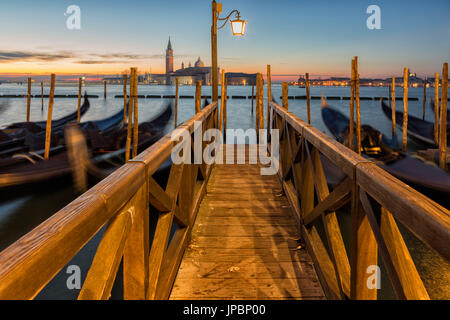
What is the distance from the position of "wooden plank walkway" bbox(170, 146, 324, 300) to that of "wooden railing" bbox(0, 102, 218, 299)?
0.96ft

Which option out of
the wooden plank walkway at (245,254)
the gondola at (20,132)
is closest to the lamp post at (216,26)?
the wooden plank walkway at (245,254)

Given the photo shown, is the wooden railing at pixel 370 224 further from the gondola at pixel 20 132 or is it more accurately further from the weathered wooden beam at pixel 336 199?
the gondola at pixel 20 132

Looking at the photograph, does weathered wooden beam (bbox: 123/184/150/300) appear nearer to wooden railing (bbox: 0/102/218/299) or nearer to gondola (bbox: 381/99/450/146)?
wooden railing (bbox: 0/102/218/299)

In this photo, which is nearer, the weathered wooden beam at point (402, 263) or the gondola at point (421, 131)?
the weathered wooden beam at point (402, 263)

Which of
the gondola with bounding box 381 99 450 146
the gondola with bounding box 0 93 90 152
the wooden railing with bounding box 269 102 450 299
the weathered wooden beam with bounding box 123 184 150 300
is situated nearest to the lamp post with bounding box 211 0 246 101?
the wooden railing with bounding box 269 102 450 299

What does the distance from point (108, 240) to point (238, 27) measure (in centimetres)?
538

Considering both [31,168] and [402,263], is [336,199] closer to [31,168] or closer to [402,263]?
[402,263]

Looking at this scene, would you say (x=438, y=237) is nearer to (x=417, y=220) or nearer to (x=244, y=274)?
(x=417, y=220)

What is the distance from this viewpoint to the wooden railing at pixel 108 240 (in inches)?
22.4

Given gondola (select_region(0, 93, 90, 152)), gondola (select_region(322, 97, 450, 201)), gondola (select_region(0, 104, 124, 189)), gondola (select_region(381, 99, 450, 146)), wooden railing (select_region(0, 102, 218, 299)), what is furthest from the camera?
gondola (select_region(381, 99, 450, 146))

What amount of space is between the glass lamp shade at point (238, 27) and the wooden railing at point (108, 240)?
A: 4345 mm

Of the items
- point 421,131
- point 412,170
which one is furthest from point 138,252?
point 421,131

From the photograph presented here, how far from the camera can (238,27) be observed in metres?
5.72

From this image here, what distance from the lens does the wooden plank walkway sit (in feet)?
6.43
